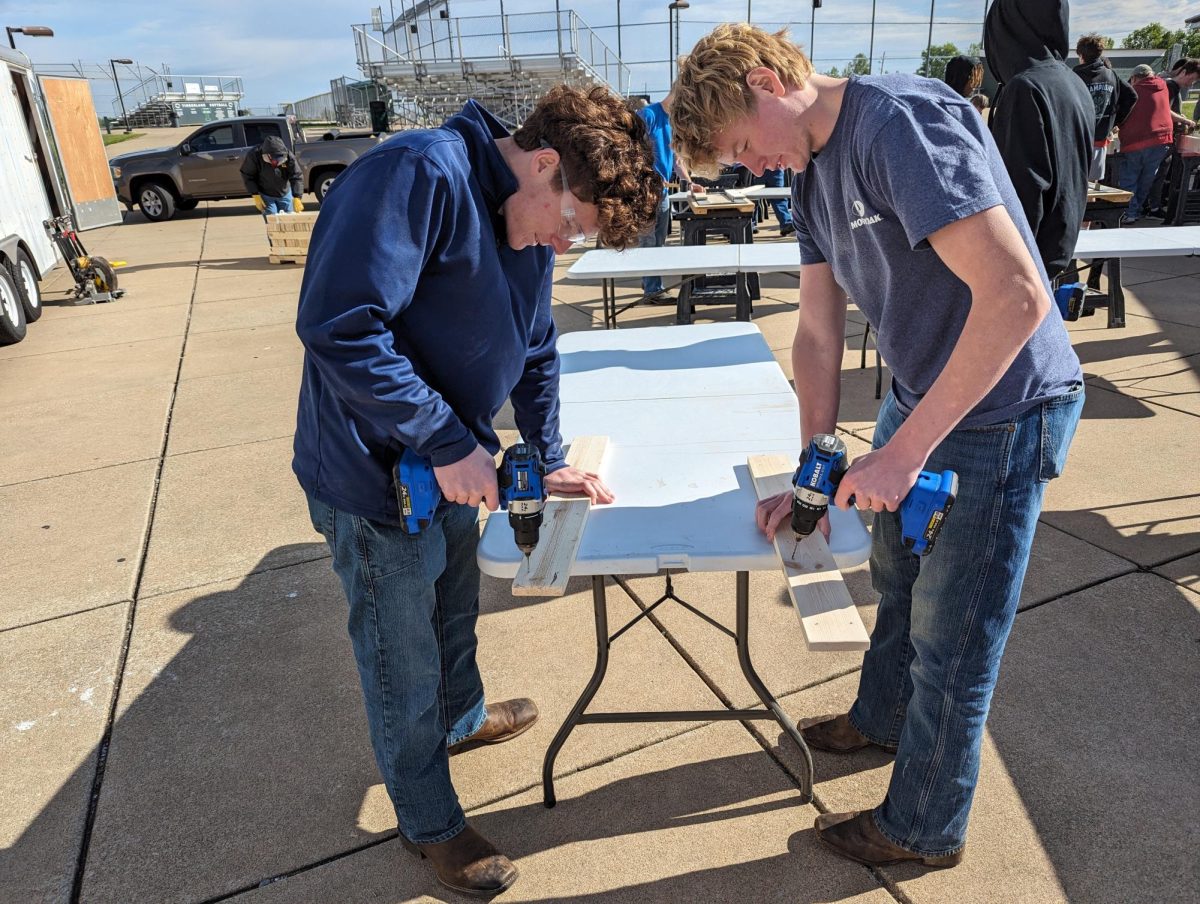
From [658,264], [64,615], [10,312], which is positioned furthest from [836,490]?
[10,312]

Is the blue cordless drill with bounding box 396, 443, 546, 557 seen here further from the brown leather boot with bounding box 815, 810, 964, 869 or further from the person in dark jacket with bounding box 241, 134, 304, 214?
the person in dark jacket with bounding box 241, 134, 304, 214

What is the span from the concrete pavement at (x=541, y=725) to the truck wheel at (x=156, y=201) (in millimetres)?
13912

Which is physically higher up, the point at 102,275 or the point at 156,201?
the point at 156,201

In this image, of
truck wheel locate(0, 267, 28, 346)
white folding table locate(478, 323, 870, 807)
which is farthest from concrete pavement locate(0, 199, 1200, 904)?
truck wheel locate(0, 267, 28, 346)

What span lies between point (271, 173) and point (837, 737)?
38.7ft

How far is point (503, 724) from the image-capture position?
2641 millimetres

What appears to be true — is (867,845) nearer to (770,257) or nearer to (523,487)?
(523,487)

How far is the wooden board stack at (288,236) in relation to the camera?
11.3m

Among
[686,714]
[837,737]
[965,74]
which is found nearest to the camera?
[686,714]

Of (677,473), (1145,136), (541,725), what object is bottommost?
(541,725)

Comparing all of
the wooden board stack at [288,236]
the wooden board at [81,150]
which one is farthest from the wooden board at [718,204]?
the wooden board at [81,150]

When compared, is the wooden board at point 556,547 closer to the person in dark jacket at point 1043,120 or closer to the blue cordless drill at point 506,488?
the blue cordless drill at point 506,488

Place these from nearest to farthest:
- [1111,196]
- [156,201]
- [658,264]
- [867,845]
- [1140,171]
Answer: [867,845], [658,264], [1111,196], [1140,171], [156,201]

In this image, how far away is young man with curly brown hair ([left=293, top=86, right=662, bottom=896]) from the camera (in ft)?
5.01
